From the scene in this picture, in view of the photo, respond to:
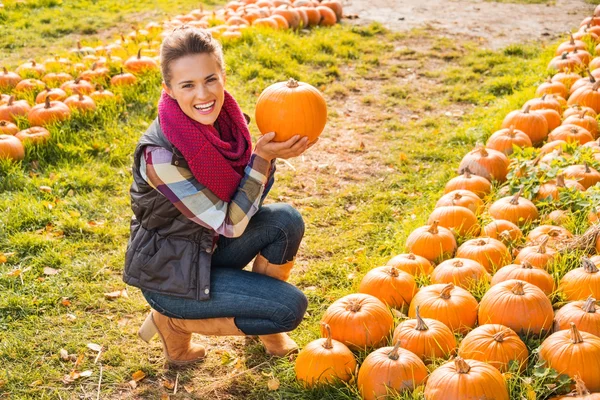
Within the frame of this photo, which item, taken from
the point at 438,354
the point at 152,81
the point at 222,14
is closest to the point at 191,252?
the point at 438,354

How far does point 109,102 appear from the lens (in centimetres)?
678

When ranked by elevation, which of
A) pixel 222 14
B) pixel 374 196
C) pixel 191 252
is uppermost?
pixel 222 14

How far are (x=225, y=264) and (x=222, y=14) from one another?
22.7 ft

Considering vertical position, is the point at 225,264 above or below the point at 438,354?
above

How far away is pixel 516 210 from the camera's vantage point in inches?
179

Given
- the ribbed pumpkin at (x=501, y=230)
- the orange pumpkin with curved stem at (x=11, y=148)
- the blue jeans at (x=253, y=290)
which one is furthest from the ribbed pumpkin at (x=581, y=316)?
the orange pumpkin with curved stem at (x=11, y=148)

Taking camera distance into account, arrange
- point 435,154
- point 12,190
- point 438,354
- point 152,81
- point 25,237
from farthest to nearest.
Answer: point 152,81
point 435,154
point 12,190
point 25,237
point 438,354

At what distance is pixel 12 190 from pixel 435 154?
11.8 ft

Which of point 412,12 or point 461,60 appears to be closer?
point 461,60

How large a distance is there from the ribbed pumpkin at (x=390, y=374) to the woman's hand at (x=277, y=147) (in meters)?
1.09

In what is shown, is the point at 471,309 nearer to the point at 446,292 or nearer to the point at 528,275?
the point at 446,292

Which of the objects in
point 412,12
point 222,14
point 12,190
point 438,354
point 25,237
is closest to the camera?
point 438,354

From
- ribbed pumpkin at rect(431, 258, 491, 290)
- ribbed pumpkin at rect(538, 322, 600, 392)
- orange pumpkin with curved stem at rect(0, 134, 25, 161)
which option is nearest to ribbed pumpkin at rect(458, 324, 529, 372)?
ribbed pumpkin at rect(538, 322, 600, 392)

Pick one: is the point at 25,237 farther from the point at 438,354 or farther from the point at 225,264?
the point at 438,354
